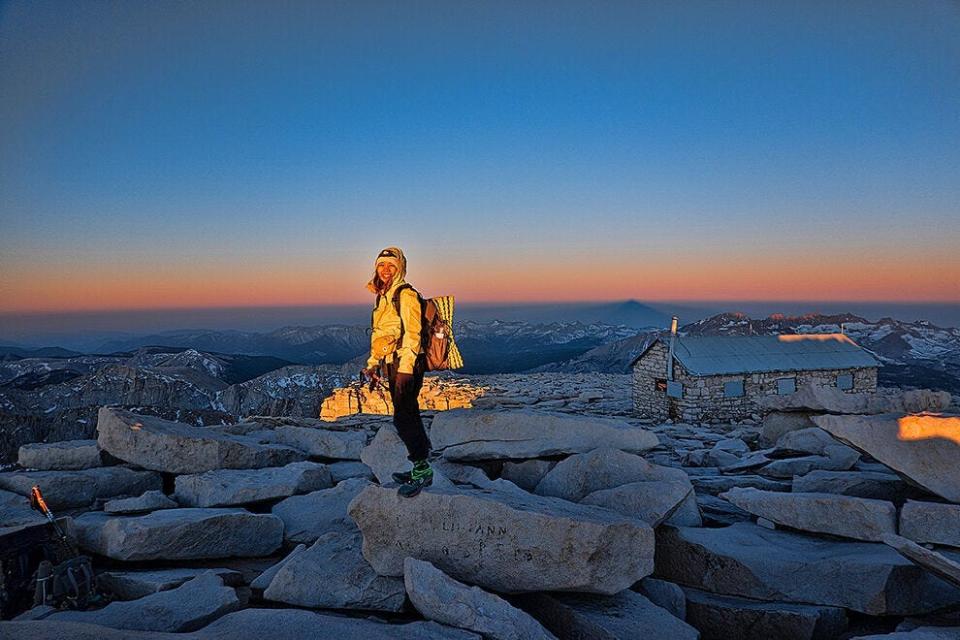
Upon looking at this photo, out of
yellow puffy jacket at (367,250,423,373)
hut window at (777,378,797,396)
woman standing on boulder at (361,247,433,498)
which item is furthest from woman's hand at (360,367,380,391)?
hut window at (777,378,797,396)

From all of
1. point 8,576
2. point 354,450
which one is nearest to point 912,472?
point 354,450

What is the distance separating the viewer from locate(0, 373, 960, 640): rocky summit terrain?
534 centimetres

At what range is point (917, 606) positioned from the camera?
595 centimetres

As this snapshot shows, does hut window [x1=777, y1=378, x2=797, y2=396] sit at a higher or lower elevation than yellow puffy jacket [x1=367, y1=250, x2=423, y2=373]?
lower

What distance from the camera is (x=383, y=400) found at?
2884 centimetres

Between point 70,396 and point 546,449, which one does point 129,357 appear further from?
point 546,449

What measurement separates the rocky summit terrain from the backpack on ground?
5.15 feet

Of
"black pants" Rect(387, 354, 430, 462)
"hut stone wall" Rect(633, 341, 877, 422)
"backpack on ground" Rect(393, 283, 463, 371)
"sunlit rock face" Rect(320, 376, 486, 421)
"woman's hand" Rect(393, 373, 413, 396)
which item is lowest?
"sunlit rock face" Rect(320, 376, 486, 421)

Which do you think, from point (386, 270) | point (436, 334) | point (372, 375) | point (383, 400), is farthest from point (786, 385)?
point (386, 270)

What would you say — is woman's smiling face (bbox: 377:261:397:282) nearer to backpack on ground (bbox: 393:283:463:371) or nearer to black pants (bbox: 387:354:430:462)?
backpack on ground (bbox: 393:283:463:371)

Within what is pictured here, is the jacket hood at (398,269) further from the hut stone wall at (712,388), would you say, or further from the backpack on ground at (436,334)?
the hut stone wall at (712,388)

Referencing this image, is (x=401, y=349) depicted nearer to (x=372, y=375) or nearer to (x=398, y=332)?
(x=398, y=332)

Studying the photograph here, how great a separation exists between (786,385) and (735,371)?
2.65 meters

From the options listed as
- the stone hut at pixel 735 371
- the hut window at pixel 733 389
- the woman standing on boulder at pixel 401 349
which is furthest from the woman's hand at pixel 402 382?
the hut window at pixel 733 389
